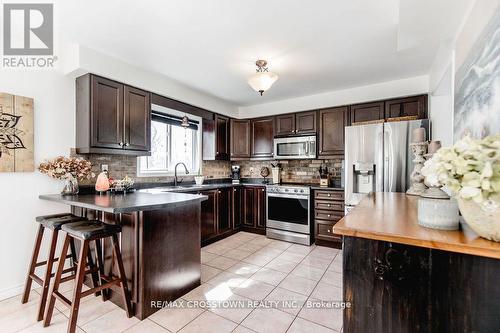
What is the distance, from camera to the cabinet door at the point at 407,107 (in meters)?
3.25

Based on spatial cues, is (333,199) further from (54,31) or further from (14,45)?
(14,45)

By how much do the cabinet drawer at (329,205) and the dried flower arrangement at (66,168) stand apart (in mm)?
3090

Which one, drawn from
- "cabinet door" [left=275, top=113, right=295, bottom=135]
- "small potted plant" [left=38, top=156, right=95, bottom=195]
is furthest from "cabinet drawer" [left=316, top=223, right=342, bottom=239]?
"small potted plant" [left=38, top=156, right=95, bottom=195]

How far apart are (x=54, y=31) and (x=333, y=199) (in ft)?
12.6

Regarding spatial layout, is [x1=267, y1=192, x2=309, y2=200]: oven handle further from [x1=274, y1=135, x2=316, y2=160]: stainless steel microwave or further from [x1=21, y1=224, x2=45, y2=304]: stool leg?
[x1=21, y1=224, x2=45, y2=304]: stool leg

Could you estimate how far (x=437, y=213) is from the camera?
3.29ft

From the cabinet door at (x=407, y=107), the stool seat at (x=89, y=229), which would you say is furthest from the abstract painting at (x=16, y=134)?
the cabinet door at (x=407, y=107)

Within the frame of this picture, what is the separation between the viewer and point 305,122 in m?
4.13

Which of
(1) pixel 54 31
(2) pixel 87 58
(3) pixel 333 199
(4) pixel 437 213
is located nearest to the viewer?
(4) pixel 437 213

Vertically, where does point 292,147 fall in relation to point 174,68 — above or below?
below

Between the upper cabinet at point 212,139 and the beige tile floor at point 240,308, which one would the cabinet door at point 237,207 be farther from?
the beige tile floor at point 240,308

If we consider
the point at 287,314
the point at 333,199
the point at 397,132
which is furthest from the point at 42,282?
the point at 397,132

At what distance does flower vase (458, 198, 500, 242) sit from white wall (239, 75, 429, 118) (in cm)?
308

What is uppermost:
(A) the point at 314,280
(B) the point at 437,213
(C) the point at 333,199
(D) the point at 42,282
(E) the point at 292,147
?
(E) the point at 292,147
